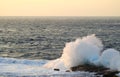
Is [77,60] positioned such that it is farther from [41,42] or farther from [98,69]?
[41,42]

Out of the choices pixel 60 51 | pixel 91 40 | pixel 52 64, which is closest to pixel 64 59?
pixel 52 64

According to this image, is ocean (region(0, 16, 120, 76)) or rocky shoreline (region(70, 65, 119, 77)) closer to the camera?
rocky shoreline (region(70, 65, 119, 77))

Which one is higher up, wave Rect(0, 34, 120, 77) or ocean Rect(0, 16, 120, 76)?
wave Rect(0, 34, 120, 77)

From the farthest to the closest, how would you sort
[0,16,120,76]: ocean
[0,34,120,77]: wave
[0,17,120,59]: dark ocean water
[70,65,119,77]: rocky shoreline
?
[0,17,120,59]: dark ocean water, [0,16,120,76]: ocean, [0,34,120,77]: wave, [70,65,119,77]: rocky shoreline

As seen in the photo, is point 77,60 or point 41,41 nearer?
point 77,60

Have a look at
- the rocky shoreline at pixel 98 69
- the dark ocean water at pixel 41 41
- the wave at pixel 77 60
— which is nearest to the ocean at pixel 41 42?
the dark ocean water at pixel 41 41

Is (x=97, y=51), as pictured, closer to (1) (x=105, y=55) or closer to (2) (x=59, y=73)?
(1) (x=105, y=55)

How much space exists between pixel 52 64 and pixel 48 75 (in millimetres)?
5608

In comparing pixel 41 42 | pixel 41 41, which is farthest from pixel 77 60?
pixel 41 41

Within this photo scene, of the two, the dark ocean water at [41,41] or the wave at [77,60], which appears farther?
the dark ocean water at [41,41]

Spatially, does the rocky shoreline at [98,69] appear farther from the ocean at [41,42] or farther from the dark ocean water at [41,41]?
the dark ocean water at [41,41]

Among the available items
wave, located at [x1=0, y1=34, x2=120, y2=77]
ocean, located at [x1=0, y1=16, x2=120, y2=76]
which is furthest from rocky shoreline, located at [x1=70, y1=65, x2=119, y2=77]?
ocean, located at [x1=0, y1=16, x2=120, y2=76]

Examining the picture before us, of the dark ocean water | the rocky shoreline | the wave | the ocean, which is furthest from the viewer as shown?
the dark ocean water

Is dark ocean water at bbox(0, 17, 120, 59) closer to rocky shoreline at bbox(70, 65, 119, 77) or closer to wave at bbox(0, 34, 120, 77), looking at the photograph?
wave at bbox(0, 34, 120, 77)
